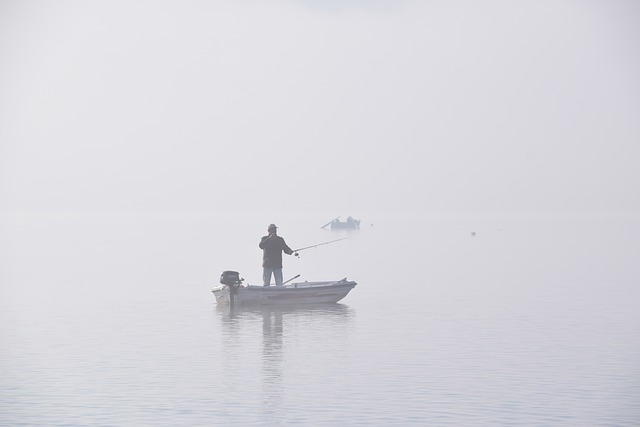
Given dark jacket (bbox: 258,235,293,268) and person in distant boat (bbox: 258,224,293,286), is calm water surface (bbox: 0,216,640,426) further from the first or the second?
dark jacket (bbox: 258,235,293,268)

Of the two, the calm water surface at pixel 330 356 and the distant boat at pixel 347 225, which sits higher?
the distant boat at pixel 347 225

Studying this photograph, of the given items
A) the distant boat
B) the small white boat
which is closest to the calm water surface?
the small white boat

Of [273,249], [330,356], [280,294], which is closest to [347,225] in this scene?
[280,294]

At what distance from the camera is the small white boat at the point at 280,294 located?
4000 cm

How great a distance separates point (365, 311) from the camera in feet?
132

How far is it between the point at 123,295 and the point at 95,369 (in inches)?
929

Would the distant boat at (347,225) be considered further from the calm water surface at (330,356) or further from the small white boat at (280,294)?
the small white boat at (280,294)

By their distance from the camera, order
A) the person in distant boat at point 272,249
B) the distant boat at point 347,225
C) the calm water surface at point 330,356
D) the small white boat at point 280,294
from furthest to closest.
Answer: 1. the distant boat at point 347,225
2. the small white boat at point 280,294
3. the person in distant boat at point 272,249
4. the calm water surface at point 330,356

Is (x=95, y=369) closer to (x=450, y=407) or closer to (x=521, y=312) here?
(x=450, y=407)

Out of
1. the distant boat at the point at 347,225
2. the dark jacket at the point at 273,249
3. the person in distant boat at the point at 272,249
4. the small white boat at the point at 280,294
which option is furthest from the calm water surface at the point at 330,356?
the distant boat at the point at 347,225

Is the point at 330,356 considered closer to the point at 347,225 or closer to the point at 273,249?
the point at 273,249

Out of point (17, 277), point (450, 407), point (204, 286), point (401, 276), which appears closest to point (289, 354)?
point (450, 407)

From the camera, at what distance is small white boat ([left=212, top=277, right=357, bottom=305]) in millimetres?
40000

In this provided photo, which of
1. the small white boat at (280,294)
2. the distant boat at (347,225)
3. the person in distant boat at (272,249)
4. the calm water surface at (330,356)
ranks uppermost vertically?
the distant boat at (347,225)
